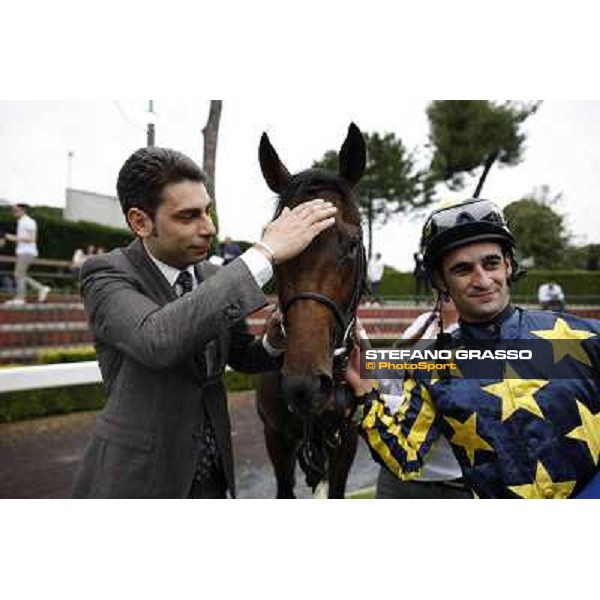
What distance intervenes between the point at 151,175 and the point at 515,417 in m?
1.33

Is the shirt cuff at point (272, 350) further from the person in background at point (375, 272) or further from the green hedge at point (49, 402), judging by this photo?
the green hedge at point (49, 402)

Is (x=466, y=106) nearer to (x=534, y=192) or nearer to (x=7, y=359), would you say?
(x=534, y=192)

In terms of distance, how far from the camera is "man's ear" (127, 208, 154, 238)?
1.65 meters

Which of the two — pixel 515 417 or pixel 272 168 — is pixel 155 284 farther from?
pixel 515 417

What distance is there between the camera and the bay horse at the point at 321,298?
157 cm

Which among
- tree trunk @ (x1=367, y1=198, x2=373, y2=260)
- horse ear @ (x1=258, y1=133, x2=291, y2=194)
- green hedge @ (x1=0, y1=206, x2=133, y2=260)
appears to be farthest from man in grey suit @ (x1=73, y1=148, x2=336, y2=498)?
green hedge @ (x1=0, y1=206, x2=133, y2=260)

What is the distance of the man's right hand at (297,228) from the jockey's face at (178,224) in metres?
0.22

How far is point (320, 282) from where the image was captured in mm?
1659

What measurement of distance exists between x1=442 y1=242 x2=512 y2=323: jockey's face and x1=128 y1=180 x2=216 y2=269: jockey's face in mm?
797

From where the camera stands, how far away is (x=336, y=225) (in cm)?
173

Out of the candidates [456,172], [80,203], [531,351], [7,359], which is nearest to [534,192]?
[456,172]

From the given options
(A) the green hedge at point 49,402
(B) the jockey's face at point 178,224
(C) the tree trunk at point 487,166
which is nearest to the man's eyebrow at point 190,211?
(B) the jockey's face at point 178,224

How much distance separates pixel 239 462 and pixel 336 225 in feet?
10.0

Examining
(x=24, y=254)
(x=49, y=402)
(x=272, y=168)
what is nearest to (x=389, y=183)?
(x=272, y=168)
